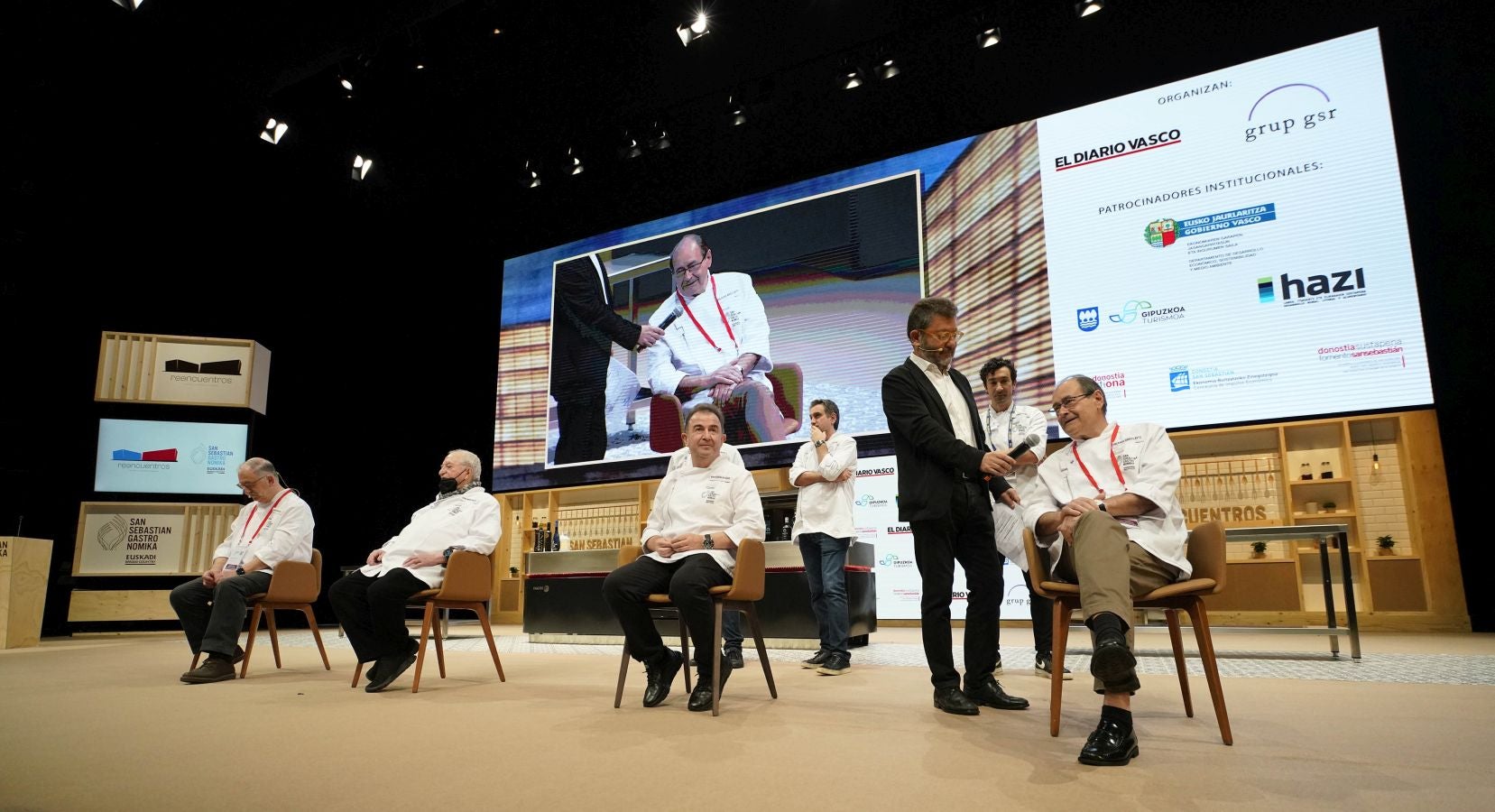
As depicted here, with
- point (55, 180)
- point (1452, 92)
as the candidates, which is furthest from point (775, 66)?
point (55, 180)

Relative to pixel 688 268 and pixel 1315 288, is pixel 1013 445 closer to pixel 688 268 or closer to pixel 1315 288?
pixel 1315 288

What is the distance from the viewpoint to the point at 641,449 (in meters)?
8.78

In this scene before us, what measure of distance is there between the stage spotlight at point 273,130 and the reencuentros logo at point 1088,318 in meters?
7.23

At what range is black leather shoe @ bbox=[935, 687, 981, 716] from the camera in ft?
8.75

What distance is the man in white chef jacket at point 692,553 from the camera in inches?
118

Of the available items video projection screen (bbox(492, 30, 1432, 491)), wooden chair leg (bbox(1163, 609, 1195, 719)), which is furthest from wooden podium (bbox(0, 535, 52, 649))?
wooden chair leg (bbox(1163, 609, 1195, 719))

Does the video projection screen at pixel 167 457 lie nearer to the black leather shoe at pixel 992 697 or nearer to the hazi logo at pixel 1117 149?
the black leather shoe at pixel 992 697

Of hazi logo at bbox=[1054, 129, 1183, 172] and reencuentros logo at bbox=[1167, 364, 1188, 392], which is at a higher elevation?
hazi logo at bbox=[1054, 129, 1183, 172]

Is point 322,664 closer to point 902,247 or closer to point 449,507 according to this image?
point 449,507

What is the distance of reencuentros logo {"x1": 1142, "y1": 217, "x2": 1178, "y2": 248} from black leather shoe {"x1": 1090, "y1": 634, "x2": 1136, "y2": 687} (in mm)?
5555

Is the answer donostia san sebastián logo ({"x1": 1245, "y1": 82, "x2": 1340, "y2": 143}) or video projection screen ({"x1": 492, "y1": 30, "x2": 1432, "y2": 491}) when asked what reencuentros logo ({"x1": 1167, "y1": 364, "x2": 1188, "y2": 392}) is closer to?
video projection screen ({"x1": 492, "y1": 30, "x2": 1432, "y2": 491})

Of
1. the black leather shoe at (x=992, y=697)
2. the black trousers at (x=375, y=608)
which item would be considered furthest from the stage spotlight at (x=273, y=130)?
the black leather shoe at (x=992, y=697)

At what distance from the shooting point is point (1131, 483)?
2471 mm

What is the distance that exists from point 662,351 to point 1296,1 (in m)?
6.26
